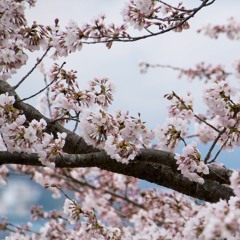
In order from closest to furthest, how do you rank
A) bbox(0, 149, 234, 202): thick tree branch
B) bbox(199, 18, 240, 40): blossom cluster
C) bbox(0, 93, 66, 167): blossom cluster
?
1. bbox(0, 93, 66, 167): blossom cluster
2. bbox(0, 149, 234, 202): thick tree branch
3. bbox(199, 18, 240, 40): blossom cluster

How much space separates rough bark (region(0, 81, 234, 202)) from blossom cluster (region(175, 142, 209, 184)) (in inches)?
8.0

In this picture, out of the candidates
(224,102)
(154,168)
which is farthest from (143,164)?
(224,102)

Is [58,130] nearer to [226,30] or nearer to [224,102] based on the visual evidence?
[224,102]

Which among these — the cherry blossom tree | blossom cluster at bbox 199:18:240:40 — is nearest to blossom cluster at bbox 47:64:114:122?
the cherry blossom tree

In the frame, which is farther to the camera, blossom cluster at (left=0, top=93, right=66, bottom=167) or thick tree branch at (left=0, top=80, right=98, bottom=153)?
thick tree branch at (left=0, top=80, right=98, bottom=153)

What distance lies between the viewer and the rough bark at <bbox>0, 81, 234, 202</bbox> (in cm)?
372

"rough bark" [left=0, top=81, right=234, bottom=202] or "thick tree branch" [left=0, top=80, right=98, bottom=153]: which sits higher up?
"thick tree branch" [left=0, top=80, right=98, bottom=153]

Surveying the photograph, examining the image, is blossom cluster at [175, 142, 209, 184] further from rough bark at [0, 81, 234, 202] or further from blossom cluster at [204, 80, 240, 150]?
blossom cluster at [204, 80, 240, 150]

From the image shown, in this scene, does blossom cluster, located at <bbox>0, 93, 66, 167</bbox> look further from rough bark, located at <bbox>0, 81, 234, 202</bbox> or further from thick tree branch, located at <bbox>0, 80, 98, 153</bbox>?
thick tree branch, located at <bbox>0, 80, 98, 153</bbox>

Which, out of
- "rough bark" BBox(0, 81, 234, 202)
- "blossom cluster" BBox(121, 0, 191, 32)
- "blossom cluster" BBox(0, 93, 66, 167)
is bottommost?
"blossom cluster" BBox(0, 93, 66, 167)

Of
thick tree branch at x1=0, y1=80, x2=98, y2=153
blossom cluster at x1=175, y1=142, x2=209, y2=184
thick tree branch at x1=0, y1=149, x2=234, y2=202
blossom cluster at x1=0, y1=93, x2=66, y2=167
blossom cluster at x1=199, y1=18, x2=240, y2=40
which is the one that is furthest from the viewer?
blossom cluster at x1=199, y1=18, x2=240, y2=40

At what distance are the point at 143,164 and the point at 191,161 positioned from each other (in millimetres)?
600

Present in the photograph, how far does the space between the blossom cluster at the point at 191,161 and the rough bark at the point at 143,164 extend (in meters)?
0.20

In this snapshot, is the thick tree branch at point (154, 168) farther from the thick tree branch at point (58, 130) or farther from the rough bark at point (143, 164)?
the thick tree branch at point (58, 130)
